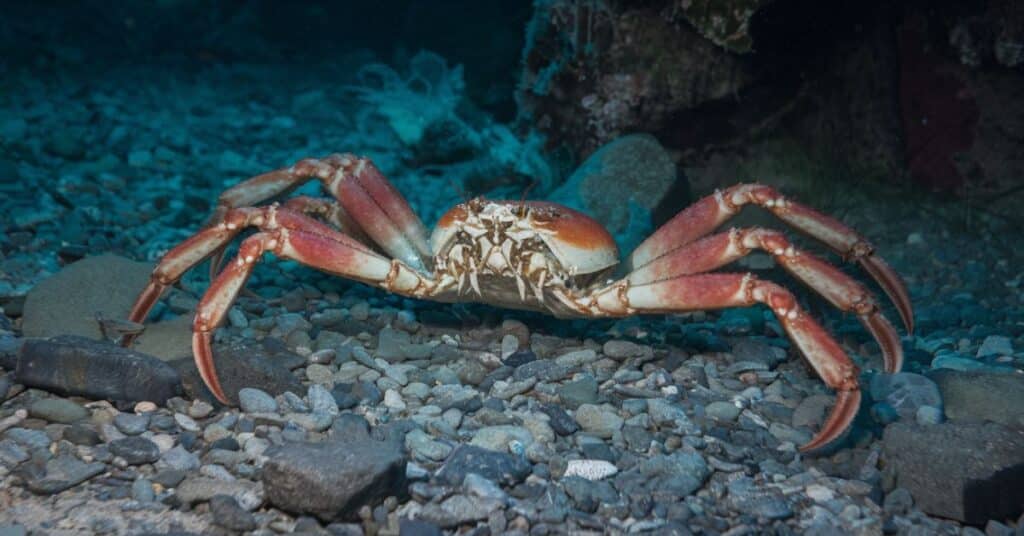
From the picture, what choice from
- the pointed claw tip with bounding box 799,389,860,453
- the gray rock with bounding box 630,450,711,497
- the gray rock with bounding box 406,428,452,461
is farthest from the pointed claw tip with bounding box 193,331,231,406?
the pointed claw tip with bounding box 799,389,860,453

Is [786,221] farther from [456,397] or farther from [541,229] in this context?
[456,397]

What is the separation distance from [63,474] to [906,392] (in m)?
4.36

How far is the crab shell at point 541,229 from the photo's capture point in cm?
429

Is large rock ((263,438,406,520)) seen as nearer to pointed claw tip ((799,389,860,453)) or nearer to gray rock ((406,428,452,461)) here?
gray rock ((406,428,452,461))

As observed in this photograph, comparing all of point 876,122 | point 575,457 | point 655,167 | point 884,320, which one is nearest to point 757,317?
point 884,320

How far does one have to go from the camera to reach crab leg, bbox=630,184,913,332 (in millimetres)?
4527

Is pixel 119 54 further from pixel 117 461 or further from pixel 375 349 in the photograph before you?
pixel 117 461

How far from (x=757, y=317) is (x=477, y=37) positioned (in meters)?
7.02

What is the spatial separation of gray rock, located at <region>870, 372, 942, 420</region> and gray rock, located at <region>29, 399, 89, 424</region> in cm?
435

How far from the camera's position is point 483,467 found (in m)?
3.19

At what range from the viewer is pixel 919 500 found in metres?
3.24

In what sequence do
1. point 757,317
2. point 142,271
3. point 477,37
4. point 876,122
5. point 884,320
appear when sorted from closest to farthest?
point 884,320, point 142,271, point 757,317, point 876,122, point 477,37

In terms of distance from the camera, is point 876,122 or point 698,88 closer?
point 698,88

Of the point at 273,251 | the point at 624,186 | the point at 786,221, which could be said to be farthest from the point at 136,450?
the point at 624,186
